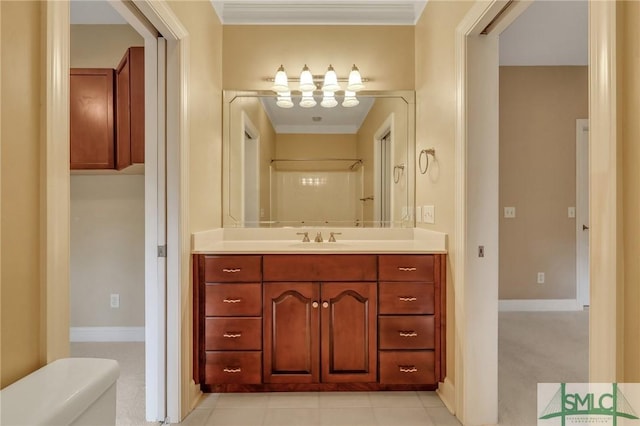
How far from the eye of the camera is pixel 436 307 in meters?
2.04

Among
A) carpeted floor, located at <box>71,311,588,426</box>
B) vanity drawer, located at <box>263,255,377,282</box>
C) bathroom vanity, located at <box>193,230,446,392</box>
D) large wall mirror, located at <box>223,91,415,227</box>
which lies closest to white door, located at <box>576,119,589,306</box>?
carpeted floor, located at <box>71,311,588,426</box>

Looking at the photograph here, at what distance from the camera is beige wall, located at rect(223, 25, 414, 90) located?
2.60m

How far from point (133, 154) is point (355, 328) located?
1.85 metres

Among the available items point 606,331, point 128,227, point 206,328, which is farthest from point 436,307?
point 128,227

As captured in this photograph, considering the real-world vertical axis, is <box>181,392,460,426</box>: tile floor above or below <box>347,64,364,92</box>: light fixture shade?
below

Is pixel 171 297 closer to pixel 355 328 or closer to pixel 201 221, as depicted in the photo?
pixel 201 221

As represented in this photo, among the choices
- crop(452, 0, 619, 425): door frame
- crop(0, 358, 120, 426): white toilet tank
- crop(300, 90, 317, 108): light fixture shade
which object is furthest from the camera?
crop(300, 90, 317, 108): light fixture shade

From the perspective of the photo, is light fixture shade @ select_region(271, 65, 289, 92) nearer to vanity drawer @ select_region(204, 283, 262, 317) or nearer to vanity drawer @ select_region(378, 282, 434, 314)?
vanity drawer @ select_region(204, 283, 262, 317)

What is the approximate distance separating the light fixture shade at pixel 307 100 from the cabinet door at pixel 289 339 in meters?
1.39

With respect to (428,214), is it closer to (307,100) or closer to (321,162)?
(321,162)

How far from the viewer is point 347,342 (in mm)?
2033

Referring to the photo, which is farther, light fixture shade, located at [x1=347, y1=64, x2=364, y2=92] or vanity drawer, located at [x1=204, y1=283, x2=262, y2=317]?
light fixture shade, located at [x1=347, y1=64, x2=364, y2=92]

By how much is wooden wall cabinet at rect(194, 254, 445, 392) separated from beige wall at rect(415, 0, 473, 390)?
0.50ft

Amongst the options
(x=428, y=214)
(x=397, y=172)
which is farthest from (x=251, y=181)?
(x=428, y=214)
